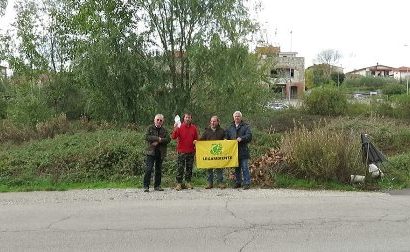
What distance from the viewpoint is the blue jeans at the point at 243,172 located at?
11.4m

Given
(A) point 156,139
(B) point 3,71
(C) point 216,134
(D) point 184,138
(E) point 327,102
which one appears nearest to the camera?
(A) point 156,139

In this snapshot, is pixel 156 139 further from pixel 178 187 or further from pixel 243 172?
pixel 243 172

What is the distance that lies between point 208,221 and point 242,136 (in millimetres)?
4303

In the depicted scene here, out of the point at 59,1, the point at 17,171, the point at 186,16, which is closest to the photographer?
the point at 17,171

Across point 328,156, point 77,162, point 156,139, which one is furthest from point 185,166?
point 77,162

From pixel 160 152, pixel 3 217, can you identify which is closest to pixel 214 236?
pixel 3 217

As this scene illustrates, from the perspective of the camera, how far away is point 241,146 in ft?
38.2

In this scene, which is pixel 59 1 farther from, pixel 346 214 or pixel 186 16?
pixel 346 214

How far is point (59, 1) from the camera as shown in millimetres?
29172

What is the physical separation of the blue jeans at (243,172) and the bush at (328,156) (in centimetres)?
144

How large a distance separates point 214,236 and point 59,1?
26.1 metres

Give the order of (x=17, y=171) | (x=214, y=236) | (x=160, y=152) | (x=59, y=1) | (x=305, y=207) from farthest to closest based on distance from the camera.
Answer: (x=59, y=1), (x=17, y=171), (x=160, y=152), (x=305, y=207), (x=214, y=236)

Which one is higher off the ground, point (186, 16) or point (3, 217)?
point (186, 16)

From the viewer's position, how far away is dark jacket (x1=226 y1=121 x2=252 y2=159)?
→ 1159cm
